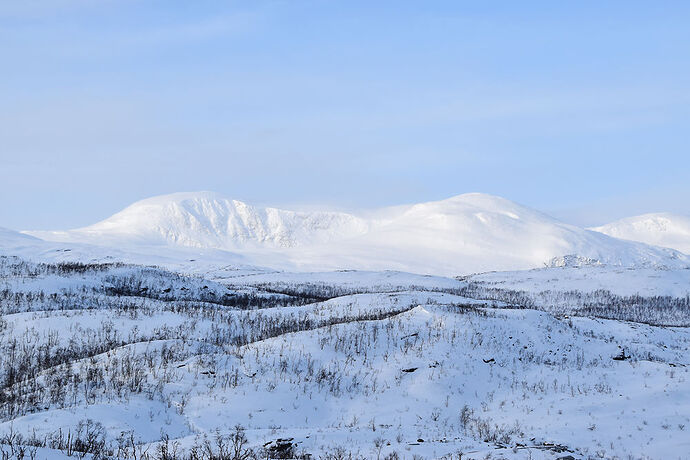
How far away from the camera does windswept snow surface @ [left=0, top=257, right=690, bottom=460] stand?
11820 millimetres

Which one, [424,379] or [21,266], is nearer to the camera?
[424,379]

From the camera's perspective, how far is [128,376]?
1619cm

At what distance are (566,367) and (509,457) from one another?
39.6 feet

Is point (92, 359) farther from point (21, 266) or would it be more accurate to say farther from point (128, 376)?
point (21, 266)

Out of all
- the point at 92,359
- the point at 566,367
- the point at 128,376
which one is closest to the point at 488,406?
the point at 566,367

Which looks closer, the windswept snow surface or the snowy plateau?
the snowy plateau

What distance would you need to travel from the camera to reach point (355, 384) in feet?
57.8

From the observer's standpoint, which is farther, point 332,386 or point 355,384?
point 355,384

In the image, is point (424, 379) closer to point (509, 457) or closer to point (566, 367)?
point (566, 367)

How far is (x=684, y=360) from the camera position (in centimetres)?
2670

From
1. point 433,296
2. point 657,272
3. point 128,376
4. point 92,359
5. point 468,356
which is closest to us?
point 128,376

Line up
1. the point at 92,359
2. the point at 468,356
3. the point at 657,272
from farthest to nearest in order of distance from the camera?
the point at 657,272 → the point at 468,356 → the point at 92,359

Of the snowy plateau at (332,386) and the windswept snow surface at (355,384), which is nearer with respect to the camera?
the snowy plateau at (332,386)

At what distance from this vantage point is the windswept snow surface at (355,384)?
11.8 meters
